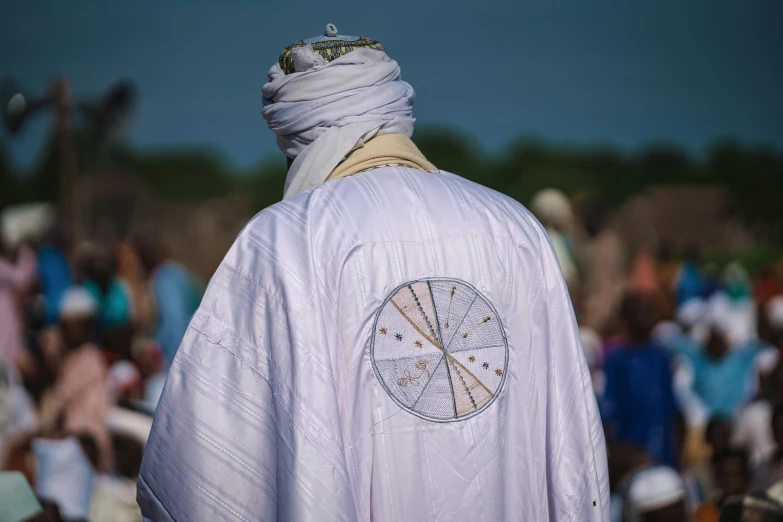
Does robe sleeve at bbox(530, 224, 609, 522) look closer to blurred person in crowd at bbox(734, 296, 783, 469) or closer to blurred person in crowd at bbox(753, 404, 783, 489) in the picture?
blurred person in crowd at bbox(753, 404, 783, 489)

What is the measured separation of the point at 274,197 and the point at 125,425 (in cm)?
1630

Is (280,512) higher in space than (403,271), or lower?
lower

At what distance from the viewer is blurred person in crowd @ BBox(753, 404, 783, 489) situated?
469 centimetres

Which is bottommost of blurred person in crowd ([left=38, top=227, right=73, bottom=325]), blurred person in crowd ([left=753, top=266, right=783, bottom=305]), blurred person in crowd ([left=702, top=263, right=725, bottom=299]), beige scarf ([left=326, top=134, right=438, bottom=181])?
blurred person in crowd ([left=753, top=266, right=783, bottom=305])

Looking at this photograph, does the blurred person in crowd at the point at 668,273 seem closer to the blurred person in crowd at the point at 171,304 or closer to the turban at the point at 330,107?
the blurred person in crowd at the point at 171,304

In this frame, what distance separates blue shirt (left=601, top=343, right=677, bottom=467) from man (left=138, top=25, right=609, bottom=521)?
145 inches

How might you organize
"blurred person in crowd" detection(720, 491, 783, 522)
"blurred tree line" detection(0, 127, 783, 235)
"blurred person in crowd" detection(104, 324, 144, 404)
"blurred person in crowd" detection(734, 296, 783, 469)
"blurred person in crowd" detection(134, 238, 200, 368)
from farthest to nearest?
1. "blurred tree line" detection(0, 127, 783, 235)
2. "blurred person in crowd" detection(134, 238, 200, 368)
3. "blurred person in crowd" detection(104, 324, 144, 404)
4. "blurred person in crowd" detection(734, 296, 783, 469)
5. "blurred person in crowd" detection(720, 491, 783, 522)

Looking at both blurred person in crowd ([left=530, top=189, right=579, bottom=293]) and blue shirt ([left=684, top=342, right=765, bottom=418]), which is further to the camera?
blurred person in crowd ([left=530, top=189, right=579, bottom=293])

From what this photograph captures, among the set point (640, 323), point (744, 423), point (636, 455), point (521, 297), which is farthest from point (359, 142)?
point (744, 423)

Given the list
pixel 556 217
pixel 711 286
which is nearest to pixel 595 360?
pixel 556 217

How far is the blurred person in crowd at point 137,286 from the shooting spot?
10.4 m

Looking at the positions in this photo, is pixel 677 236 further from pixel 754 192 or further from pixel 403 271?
pixel 403 271

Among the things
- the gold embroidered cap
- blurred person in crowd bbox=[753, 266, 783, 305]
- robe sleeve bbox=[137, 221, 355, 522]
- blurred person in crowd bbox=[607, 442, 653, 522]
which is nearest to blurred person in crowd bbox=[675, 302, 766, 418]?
blurred person in crowd bbox=[607, 442, 653, 522]

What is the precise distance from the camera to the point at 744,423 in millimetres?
6297
